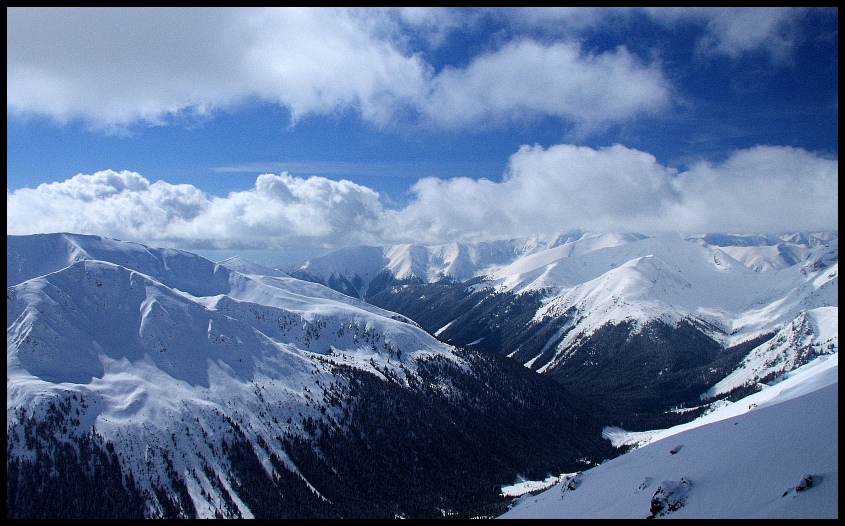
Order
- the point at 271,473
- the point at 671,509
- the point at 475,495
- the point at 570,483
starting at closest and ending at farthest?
the point at 671,509, the point at 570,483, the point at 271,473, the point at 475,495

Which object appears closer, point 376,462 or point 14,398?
point 14,398

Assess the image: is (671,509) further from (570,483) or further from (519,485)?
(519,485)

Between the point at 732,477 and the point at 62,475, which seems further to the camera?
the point at 62,475

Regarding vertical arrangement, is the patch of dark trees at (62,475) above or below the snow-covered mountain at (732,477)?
below

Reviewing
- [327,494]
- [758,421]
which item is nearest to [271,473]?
[327,494]

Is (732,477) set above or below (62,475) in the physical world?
above

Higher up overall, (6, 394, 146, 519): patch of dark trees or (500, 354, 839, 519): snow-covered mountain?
(500, 354, 839, 519): snow-covered mountain

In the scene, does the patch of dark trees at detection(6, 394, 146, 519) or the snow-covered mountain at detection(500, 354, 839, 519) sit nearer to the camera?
the snow-covered mountain at detection(500, 354, 839, 519)

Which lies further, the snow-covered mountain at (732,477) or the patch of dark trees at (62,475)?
the patch of dark trees at (62,475)
